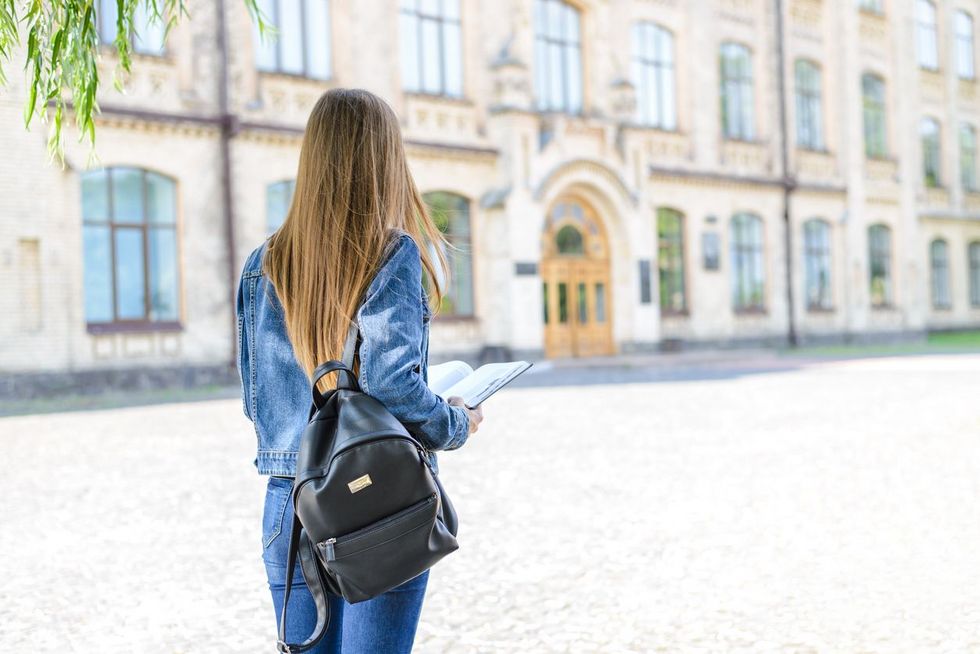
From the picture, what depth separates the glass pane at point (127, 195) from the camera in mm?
17859

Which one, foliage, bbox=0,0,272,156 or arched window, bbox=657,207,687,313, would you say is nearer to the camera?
foliage, bbox=0,0,272,156

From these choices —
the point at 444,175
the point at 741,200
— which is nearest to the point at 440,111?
the point at 444,175

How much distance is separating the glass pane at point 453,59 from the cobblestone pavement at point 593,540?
13.2 meters

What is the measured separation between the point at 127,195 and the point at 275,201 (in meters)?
3.03

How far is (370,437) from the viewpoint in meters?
1.93

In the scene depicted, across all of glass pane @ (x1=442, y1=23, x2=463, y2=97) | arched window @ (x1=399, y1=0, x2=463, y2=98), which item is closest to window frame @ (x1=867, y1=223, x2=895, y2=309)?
glass pane @ (x1=442, y1=23, x2=463, y2=97)

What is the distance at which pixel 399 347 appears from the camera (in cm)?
202

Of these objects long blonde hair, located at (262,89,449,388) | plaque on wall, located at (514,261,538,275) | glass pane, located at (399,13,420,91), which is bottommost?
long blonde hair, located at (262,89,449,388)

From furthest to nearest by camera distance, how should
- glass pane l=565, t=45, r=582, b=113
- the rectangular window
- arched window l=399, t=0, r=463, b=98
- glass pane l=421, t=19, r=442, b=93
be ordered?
1. glass pane l=565, t=45, r=582, b=113
2. glass pane l=421, t=19, r=442, b=93
3. arched window l=399, t=0, r=463, b=98
4. the rectangular window

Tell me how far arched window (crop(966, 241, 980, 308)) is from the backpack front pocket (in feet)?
129

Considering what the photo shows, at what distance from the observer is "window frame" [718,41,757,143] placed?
28891 millimetres

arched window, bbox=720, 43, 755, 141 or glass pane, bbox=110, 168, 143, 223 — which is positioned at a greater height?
arched window, bbox=720, 43, 755, 141

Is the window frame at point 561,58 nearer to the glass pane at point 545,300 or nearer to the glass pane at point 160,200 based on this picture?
the glass pane at point 545,300

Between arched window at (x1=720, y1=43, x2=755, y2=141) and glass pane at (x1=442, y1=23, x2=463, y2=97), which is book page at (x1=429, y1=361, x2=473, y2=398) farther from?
arched window at (x1=720, y1=43, x2=755, y2=141)
